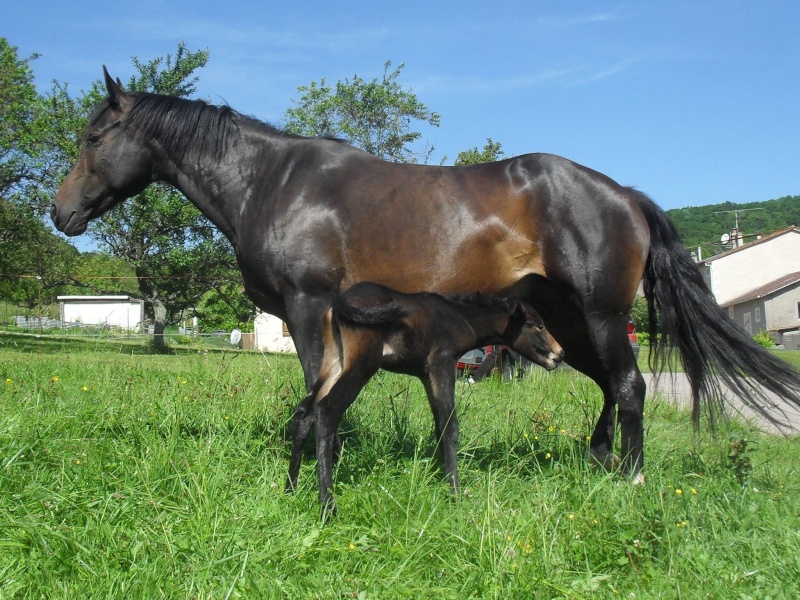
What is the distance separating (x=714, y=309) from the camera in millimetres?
5020

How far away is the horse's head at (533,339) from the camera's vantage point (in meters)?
5.38

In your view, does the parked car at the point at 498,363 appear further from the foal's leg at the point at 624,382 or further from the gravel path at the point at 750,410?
the foal's leg at the point at 624,382

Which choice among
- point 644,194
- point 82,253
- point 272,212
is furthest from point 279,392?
point 82,253

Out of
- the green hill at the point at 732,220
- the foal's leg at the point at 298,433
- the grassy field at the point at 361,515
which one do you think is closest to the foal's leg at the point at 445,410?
the grassy field at the point at 361,515

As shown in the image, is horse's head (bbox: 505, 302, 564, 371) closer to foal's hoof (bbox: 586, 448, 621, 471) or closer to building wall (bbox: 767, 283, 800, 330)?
foal's hoof (bbox: 586, 448, 621, 471)

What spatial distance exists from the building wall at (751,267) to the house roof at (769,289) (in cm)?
175

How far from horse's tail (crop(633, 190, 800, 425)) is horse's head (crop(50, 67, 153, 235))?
3.48 m

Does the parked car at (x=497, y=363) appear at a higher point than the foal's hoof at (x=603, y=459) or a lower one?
lower

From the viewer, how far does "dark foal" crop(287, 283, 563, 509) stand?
407 cm

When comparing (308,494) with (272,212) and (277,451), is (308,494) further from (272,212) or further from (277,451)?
(272,212)

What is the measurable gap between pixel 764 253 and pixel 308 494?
6478 cm

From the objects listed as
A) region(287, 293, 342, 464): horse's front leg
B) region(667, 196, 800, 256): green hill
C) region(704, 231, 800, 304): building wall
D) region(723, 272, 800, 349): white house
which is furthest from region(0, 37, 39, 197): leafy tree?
region(667, 196, 800, 256): green hill

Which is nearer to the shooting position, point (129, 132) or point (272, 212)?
point (272, 212)

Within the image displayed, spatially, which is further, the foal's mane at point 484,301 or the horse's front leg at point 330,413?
the foal's mane at point 484,301
